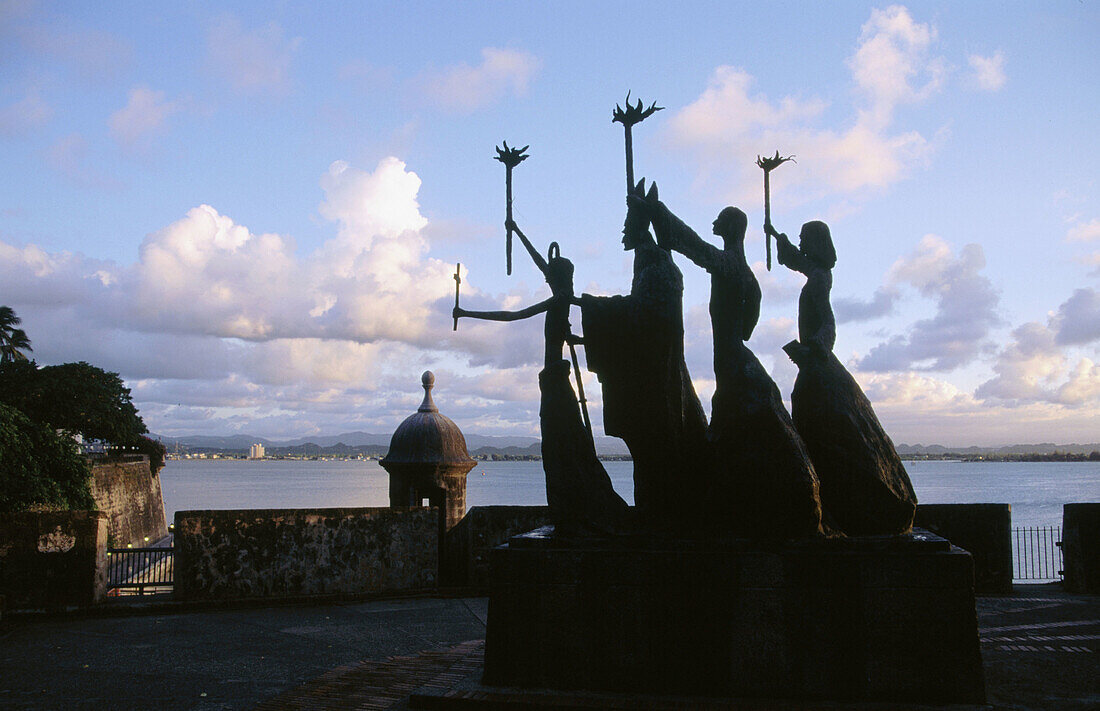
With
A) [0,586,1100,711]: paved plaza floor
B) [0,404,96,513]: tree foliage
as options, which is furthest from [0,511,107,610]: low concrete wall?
[0,404,96,513]: tree foliage

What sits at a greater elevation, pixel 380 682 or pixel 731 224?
pixel 731 224

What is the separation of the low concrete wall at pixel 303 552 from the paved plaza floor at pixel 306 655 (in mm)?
364

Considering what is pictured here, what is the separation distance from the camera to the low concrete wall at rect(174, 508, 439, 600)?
36.1 ft

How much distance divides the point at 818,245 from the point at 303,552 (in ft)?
26.7

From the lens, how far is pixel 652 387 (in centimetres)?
628

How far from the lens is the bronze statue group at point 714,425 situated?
6012 millimetres

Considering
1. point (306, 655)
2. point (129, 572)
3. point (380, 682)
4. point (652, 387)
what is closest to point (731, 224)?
point (652, 387)

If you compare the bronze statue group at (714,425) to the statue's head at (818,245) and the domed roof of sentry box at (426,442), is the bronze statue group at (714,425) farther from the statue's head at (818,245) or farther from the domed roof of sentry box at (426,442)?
the domed roof of sentry box at (426,442)

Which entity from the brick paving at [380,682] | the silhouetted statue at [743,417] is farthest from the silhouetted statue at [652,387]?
the brick paving at [380,682]

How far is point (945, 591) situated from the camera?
218 inches

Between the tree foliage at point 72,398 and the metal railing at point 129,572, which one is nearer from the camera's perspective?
the metal railing at point 129,572

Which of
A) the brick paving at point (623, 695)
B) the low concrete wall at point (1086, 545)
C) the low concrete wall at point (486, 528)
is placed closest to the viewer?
the brick paving at point (623, 695)

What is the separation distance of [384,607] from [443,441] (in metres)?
6.11

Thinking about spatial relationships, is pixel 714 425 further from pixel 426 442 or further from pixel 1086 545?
pixel 426 442
